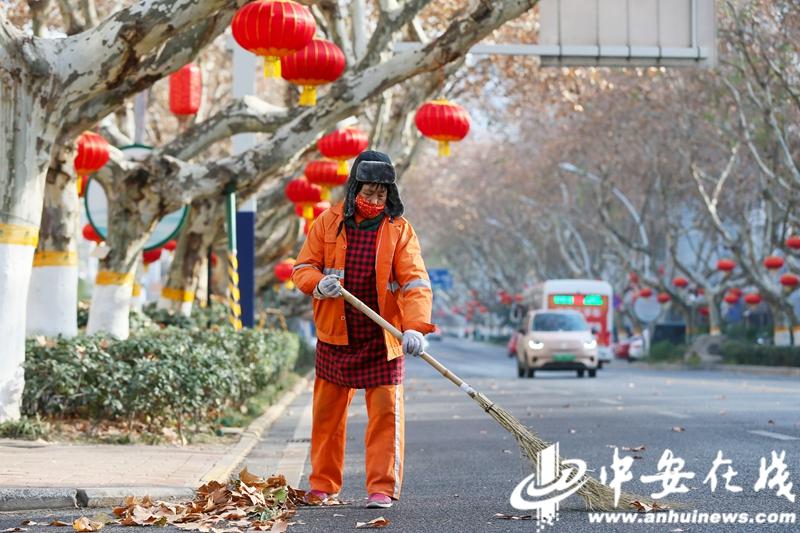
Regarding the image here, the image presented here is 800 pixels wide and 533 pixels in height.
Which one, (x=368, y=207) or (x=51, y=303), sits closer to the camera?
(x=368, y=207)

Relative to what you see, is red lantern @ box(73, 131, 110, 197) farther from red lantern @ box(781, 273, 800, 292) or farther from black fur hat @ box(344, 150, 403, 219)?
red lantern @ box(781, 273, 800, 292)

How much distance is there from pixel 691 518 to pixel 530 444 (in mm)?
970

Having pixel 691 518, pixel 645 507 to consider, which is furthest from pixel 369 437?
pixel 691 518

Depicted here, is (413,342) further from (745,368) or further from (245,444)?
(745,368)

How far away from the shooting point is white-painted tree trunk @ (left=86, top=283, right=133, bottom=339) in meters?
16.2

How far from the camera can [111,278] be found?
16.6m

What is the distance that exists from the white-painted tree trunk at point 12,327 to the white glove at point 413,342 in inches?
199

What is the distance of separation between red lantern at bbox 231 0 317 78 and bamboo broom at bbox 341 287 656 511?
233 inches

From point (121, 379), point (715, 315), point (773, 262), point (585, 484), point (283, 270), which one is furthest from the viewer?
point (715, 315)

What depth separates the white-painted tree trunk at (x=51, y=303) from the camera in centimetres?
1384

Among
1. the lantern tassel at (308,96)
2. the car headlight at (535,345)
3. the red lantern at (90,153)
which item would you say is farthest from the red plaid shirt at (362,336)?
the car headlight at (535,345)

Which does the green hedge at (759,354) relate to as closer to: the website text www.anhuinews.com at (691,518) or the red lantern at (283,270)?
the red lantern at (283,270)

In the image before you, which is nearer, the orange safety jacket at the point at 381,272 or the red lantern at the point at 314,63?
the orange safety jacket at the point at 381,272

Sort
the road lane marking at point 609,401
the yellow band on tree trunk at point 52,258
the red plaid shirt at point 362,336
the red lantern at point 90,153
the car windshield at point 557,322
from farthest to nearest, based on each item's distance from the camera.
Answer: the car windshield at point 557,322, the road lane marking at point 609,401, the red lantern at point 90,153, the yellow band on tree trunk at point 52,258, the red plaid shirt at point 362,336
